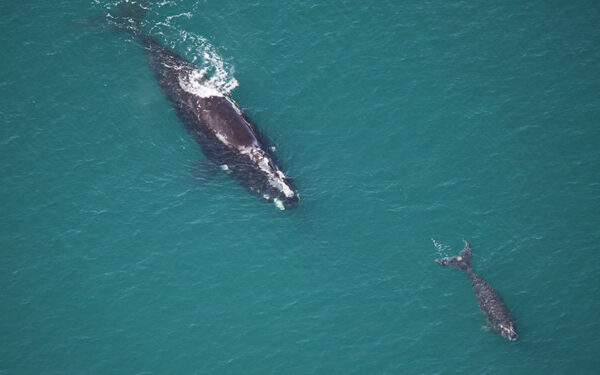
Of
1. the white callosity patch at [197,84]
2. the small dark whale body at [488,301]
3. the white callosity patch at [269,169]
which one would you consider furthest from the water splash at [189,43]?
the small dark whale body at [488,301]

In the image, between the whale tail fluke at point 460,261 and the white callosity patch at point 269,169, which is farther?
→ the white callosity patch at point 269,169

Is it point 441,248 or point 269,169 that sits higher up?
point 269,169

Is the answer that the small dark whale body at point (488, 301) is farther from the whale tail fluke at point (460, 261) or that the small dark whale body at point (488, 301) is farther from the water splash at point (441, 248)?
the water splash at point (441, 248)

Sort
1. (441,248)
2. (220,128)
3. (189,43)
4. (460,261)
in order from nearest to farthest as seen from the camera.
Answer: (460,261) → (441,248) → (220,128) → (189,43)

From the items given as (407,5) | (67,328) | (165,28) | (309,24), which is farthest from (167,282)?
(407,5)

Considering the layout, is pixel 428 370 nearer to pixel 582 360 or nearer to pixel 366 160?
pixel 582 360

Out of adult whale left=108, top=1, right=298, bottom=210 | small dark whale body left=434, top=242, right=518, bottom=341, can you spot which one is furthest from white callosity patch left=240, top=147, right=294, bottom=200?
small dark whale body left=434, top=242, right=518, bottom=341

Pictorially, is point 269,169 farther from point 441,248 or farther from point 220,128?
point 441,248

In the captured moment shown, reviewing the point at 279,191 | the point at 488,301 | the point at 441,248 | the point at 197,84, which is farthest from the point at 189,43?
the point at 488,301
